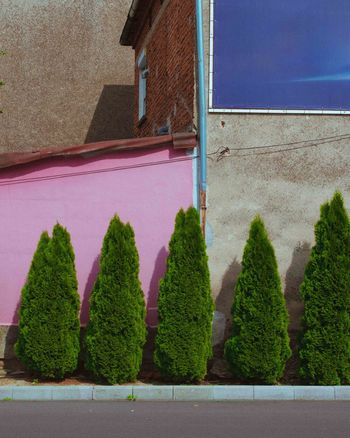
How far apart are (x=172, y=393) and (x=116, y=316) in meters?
1.24

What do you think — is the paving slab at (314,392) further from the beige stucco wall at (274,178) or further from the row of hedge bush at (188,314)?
the beige stucco wall at (274,178)

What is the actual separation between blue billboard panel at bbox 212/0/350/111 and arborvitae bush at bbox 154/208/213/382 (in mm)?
2207

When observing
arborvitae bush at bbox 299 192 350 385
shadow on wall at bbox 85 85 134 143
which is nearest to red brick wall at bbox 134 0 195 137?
arborvitae bush at bbox 299 192 350 385

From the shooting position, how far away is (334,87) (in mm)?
10906

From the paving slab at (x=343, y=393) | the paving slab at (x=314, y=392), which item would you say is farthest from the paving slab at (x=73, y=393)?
the paving slab at (x=343, y=393)

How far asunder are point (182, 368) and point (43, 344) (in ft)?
6.01

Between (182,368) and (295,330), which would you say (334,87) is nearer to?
(295,330)

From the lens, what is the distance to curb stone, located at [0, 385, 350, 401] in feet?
30.1

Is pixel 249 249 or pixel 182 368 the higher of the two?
pixel 249 249

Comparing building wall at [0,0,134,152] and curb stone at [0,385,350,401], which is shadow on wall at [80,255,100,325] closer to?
curb stone at [0,385,350,401]

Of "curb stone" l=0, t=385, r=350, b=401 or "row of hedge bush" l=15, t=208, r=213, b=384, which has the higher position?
"row of hedge bush" l=15, t=208, r=213, b=384

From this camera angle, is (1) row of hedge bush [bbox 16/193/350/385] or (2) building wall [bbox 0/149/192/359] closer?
(1) row of hedge bush [bbox 16/193/350/385]
